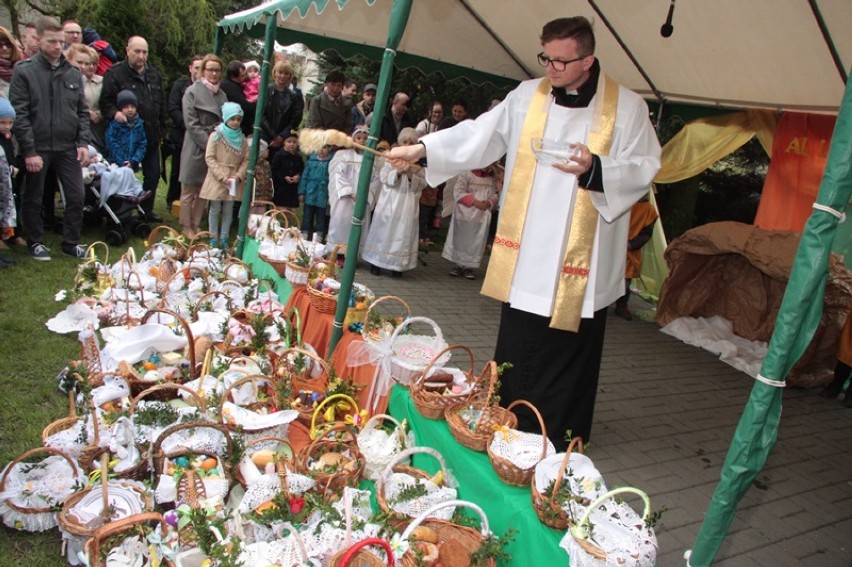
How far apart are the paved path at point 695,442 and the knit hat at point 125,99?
3418mm

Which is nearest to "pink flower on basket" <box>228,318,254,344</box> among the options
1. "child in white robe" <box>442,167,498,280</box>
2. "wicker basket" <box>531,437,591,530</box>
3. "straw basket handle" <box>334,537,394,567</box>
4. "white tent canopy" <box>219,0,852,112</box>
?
"white tent canopy" <box>219,0,852,112</box>

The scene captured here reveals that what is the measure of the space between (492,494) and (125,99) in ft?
21.7

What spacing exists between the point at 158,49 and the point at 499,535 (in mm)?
13829

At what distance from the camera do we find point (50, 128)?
5.66 meters

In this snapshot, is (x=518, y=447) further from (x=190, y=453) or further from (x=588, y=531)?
(x=190, y=453)

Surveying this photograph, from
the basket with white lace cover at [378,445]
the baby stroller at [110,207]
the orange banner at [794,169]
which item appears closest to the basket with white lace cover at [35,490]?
the basket with white lace cover at [378,445]

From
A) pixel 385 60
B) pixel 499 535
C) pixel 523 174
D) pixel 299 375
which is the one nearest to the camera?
pixel 499 535

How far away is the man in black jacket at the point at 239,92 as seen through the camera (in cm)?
759

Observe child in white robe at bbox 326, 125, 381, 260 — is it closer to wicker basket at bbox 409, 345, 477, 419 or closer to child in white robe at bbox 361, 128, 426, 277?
child in white robe at bbox 361, 128, 426, 277

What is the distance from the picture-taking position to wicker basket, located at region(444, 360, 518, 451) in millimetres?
2605

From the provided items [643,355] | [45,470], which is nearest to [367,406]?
[45,470]

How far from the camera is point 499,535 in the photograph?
2.42m

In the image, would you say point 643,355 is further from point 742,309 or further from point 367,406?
point 367,406

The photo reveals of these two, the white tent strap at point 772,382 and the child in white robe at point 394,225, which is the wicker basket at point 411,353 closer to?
the white tent strap at point 772,382
